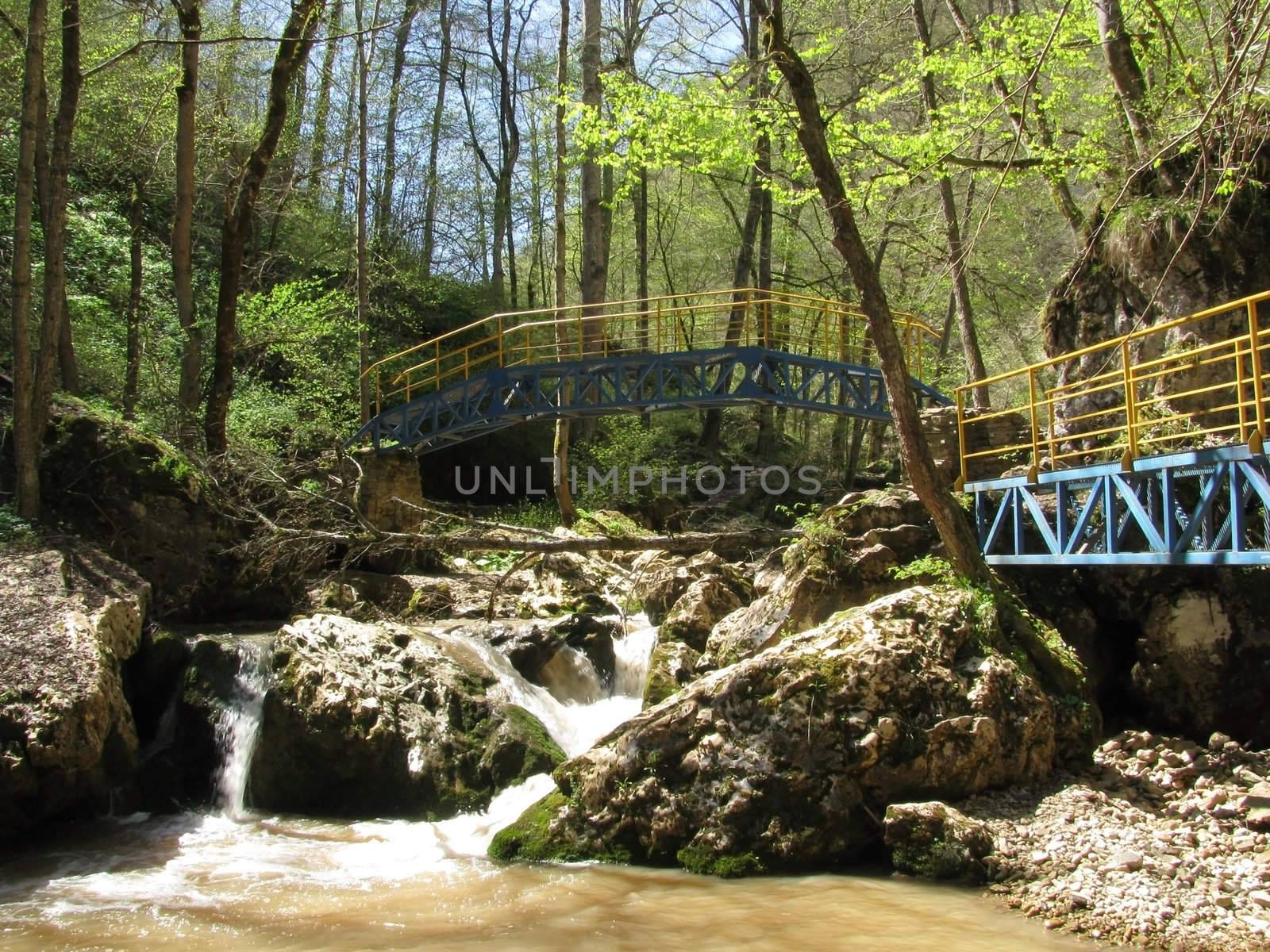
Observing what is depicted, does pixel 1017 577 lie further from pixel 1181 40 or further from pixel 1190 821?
pixel 1181 40

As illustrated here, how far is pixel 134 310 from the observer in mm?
16266

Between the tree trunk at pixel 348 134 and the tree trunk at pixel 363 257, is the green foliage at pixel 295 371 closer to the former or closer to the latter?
the tree trunk at pixel 363 257

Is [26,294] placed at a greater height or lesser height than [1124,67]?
lesser

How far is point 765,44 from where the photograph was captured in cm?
1006

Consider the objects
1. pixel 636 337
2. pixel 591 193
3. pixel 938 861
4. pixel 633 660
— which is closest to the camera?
pixel 938 861

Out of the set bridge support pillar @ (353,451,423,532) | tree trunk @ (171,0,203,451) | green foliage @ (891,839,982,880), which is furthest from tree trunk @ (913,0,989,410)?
green foliage @ (891,839,982,880)

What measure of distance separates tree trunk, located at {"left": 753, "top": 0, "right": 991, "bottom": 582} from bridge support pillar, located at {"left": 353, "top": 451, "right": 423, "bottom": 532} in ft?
33.7

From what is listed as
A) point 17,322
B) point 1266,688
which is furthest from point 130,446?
point 1266,688

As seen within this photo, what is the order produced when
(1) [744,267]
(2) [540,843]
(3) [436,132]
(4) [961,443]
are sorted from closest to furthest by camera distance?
1. (2) [540,843]
2. (4) [961,443]
3. (1) [744,267]
4. (3) [436,132]

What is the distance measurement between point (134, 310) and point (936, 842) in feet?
49.1

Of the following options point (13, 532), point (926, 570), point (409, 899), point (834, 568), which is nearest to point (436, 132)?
point (13, 532)

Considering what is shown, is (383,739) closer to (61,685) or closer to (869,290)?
(61,685)

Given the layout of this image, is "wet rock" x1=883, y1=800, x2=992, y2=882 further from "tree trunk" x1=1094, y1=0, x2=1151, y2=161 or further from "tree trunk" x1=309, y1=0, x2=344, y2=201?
"tree trunk" x1=309, y1=0, x2=344, y2=201

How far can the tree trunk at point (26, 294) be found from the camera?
431 inches
